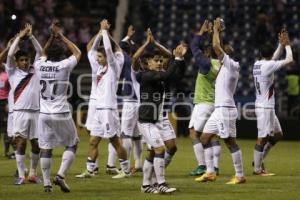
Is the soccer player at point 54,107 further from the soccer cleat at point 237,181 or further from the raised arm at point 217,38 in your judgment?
the soccer cleat at point 237,181

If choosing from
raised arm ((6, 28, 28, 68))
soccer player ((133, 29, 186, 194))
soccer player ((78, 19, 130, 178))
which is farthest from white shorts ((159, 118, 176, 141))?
raised arm ((6, 28, 28, 68))

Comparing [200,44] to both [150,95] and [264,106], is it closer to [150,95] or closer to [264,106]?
[150,95]

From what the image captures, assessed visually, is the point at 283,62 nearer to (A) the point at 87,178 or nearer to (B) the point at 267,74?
→ (B) the point at 267,74

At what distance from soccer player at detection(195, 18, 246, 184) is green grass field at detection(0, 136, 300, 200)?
29cm

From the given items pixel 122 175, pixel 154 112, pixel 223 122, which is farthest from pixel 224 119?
pixel 122 175

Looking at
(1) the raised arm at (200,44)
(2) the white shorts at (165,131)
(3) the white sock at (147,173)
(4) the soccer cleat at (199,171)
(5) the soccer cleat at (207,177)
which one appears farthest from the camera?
(4) the soccer cleat at (199,171)

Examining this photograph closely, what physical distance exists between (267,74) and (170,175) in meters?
2.73

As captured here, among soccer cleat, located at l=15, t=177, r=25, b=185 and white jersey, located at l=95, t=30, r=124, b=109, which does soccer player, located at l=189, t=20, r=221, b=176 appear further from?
soccer cleat, located at l=15, t=177, r=25, b=185

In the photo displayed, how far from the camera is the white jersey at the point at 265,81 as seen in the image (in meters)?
16.6

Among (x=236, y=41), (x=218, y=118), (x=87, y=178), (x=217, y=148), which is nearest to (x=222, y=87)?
(x=218, y=118)

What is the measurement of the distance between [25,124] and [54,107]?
1228 millimetres

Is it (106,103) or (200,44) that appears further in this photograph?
(106,103)

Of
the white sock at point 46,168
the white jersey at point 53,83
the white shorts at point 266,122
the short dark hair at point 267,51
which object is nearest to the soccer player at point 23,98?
the white jersey at point 53,83

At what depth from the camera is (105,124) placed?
52.6 ft
